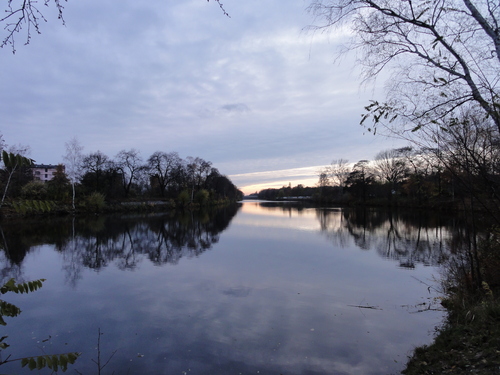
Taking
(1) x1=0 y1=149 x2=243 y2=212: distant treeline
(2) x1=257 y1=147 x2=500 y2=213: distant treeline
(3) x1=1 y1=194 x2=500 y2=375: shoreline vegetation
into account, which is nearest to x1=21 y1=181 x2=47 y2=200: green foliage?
(1) x1=0 y1=149 x2=243 y2=212: distant treeline

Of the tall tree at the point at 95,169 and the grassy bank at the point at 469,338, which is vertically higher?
the tall tree at the point at 95,169

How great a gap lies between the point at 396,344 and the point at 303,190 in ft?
423

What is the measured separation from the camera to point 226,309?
6.55 m

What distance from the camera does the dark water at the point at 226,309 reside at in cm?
460

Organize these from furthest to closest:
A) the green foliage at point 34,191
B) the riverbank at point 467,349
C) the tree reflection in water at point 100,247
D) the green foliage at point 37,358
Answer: the green foliage at point 34,191, the tree reflection in water at point 100,247, the riverbank at point 467,349, the green foliage at point 37,358

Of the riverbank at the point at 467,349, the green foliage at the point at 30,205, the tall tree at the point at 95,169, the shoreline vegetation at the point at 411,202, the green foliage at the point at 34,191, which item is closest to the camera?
the green foliage at the point at 30,205

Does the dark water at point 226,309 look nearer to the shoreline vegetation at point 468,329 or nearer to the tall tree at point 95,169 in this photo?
the shoreline vegetation at point 468,329

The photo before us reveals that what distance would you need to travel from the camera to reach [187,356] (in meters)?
4.63

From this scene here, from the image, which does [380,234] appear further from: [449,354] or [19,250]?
[19,250]

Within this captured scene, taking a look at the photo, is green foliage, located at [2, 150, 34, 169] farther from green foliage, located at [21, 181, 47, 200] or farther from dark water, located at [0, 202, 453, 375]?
green foliage, located at [21, 181, 47, 200]

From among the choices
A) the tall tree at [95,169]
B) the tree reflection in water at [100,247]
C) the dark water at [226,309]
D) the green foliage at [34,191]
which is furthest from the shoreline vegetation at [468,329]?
the tall tree at [95,169]

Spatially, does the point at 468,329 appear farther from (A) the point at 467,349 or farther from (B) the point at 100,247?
(B) the point at 100,247

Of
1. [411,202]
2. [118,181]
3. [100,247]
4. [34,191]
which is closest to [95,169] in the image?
[118,181]

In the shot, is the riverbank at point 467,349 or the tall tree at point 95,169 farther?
the tall tree at point 95,169
